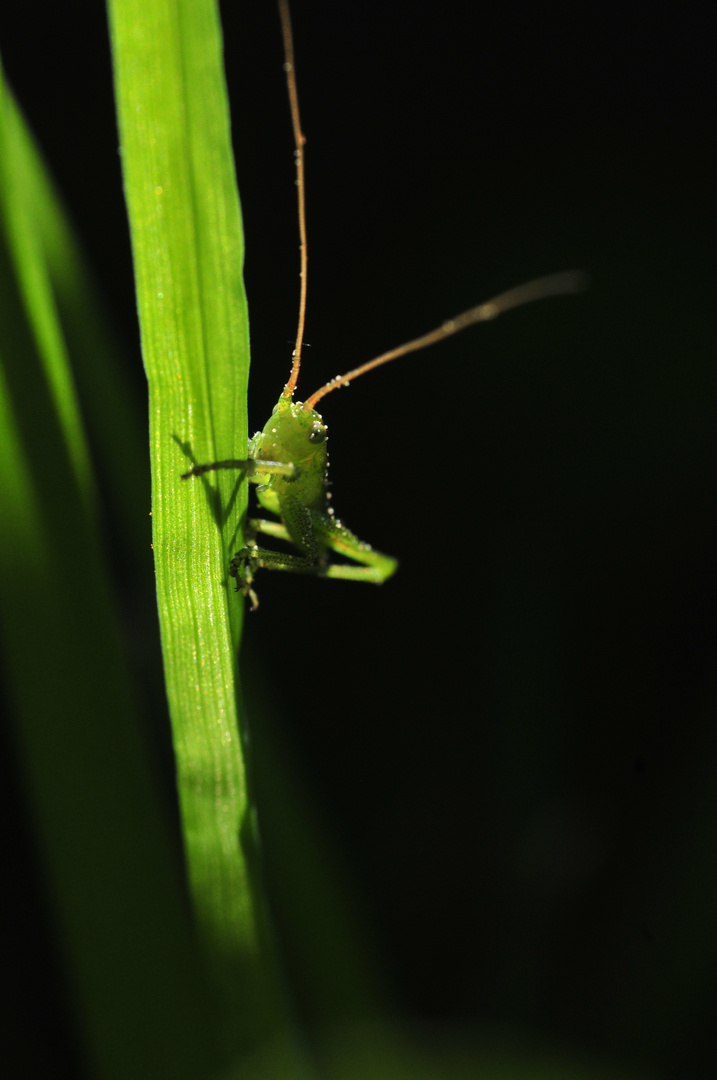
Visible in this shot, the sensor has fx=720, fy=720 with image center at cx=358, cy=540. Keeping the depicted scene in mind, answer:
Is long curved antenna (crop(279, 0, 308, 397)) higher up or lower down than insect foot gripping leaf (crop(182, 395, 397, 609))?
higher up

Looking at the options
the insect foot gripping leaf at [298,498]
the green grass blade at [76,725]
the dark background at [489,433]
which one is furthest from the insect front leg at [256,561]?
the dark background at [489,433]

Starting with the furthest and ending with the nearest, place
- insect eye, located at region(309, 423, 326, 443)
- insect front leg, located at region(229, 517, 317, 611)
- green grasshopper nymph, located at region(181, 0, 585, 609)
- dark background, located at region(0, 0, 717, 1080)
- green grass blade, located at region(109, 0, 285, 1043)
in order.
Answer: dark background, located at region(0, 0, 717, 1080), insect eye, located at region(309, 423, 326, 443), green grasshopper nymph, located at region(181, 0, 585, 609), insect front leg, located at region(229, 517, 317, 611), green grass blade, located at region(109, 0, 285, 1043)

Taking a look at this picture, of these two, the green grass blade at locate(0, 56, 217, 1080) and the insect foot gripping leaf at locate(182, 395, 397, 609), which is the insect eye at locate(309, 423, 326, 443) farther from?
the green grass blade at locate(0, 56, 217, 1080)

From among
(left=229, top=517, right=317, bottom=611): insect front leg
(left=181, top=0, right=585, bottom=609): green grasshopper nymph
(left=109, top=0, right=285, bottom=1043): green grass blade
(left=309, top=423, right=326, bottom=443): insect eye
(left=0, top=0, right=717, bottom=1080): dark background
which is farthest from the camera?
(left=0, top=0, right=717, bottom=1080): dark background

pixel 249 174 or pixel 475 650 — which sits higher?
pixel 249 174

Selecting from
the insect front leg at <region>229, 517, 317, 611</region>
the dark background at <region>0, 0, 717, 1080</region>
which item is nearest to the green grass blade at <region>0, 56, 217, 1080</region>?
the insect front leg at <region>229, 517, 317, 611</region>

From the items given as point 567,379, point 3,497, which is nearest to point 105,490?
point 3,497

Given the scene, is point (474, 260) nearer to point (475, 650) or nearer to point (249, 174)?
point (249, 174)
